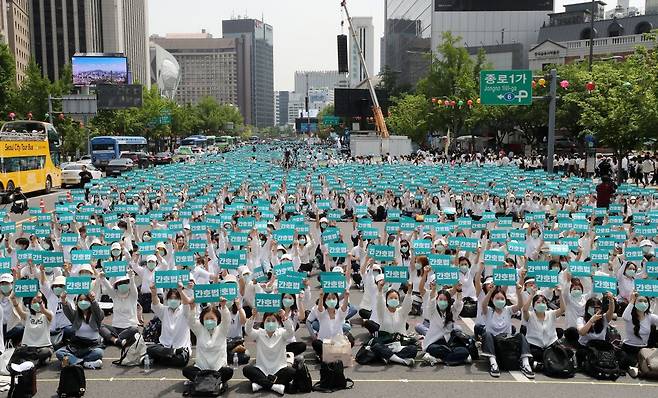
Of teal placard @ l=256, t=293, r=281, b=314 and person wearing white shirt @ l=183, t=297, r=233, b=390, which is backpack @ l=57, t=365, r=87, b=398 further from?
teal placard @ l=256, t=293, r=281, b=314

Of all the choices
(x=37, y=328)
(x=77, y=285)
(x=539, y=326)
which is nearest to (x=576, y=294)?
(x=539, y=326)

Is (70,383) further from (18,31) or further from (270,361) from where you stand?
(18,31)

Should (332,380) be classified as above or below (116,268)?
below

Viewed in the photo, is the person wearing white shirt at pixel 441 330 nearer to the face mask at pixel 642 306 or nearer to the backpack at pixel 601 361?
the backpack at pixel 601 361

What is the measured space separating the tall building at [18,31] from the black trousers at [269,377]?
322 feet

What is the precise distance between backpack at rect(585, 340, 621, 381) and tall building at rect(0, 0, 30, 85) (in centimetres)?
9972

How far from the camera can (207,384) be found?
8977mm

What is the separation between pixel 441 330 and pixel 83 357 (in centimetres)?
533

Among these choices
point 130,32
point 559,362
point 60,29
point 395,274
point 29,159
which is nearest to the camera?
point 559,362

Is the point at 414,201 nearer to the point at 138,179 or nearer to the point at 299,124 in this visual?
the point at 138,179

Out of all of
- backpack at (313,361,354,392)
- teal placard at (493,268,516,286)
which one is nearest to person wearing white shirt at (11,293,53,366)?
backpack at (313,361,354,392)

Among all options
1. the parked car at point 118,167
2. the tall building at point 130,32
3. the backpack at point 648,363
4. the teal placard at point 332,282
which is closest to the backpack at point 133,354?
the teal placard at point 332,282

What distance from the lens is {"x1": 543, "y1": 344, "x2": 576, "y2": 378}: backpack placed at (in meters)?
9.61

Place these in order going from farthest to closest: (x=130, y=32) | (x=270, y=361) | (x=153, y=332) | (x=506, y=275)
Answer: (x=130, y=32) < (x=506, y=275) < (x=153, y=332) < (x=270, y=361)
